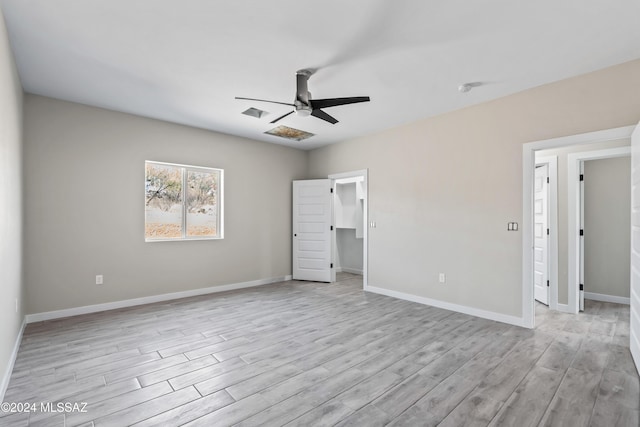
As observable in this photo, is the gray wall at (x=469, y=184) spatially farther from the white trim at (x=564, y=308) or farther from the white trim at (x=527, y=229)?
the white trim at (x=564, y=308)

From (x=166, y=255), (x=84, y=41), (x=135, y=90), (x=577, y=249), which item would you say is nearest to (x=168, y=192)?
(x=166, y=255)

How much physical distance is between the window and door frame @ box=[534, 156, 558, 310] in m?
5.05

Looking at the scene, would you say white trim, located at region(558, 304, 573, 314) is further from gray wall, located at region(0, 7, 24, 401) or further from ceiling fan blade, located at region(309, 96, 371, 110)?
gray wall, located at region(0, 7, 24, 401)

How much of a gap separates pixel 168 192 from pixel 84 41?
2.52 m

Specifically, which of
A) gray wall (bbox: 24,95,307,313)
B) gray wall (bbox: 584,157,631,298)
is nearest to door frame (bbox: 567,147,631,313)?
gray wall (bbox: 584,157,631,298)

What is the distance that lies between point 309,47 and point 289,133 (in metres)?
2.66

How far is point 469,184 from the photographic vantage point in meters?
4.06

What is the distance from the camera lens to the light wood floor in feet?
6.41

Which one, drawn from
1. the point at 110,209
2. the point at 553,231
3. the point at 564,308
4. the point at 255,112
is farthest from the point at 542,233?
the point at 110,209

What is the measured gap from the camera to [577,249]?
13.5 ft

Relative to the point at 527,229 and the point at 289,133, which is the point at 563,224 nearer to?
the point at 527,229

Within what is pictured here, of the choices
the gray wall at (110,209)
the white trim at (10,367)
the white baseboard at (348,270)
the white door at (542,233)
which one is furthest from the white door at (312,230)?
the white trim at (10,367)

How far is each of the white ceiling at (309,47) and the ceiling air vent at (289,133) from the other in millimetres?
1274

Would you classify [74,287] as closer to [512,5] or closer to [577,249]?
[512,5]
